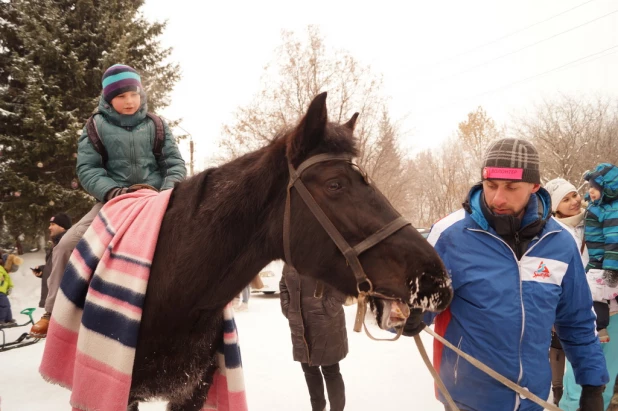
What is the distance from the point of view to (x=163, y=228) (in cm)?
218

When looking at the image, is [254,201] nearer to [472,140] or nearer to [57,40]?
[57,40]

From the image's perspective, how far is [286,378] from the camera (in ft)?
19.1

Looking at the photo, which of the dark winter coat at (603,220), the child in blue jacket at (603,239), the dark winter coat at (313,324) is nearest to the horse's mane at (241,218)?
the dark winter coat at (313,324)

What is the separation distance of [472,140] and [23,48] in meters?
32.3

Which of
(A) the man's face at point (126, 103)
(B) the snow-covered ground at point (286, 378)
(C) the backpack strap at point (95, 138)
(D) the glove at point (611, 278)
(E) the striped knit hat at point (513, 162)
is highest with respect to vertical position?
(A) the man's face at point (126, 103)

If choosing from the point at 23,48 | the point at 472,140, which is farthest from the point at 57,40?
the point at 472,140

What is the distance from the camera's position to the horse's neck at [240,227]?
2.02 meters

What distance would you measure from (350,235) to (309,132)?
0.56 metres

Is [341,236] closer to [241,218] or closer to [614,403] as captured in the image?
[241,218]

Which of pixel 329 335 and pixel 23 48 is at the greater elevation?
pixel 23 48

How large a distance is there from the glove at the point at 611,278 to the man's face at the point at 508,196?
9.34 ft

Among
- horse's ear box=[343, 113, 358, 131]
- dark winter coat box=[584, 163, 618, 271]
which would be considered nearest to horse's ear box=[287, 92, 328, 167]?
horse's ear box=[343, 113, 358, 131]

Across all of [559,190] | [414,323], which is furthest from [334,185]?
[559,190]

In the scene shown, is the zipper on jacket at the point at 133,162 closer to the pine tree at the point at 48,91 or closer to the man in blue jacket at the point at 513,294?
the man in blue jacket at the point at 513,294
